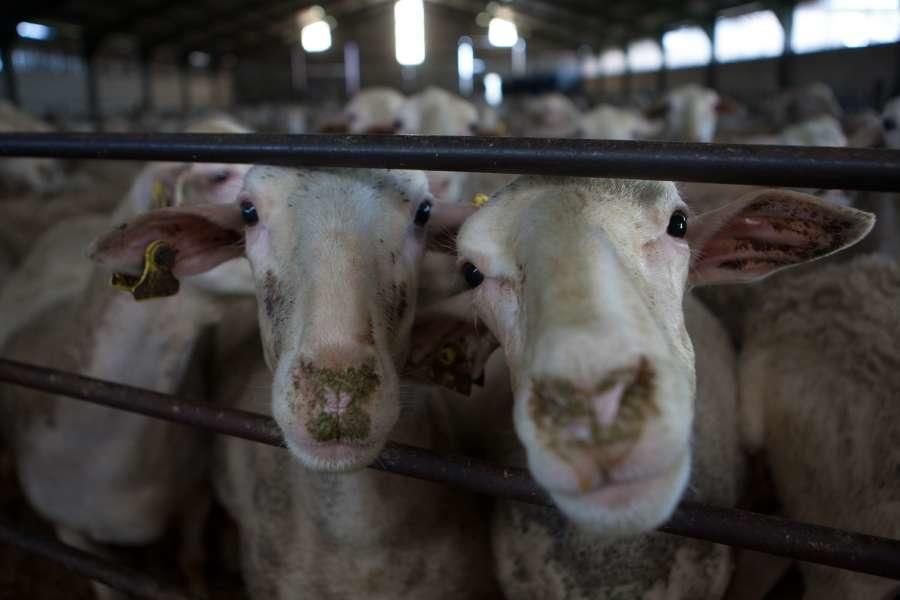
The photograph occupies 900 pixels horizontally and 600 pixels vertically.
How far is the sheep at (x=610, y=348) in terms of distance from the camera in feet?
3.14

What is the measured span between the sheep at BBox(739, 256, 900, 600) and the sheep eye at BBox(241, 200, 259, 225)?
1616 mm

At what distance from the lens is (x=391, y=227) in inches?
67.0

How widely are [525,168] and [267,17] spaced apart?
27597 mm

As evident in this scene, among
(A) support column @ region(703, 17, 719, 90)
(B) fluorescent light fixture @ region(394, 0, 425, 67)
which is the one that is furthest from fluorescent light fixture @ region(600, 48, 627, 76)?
(A) support column @ region(703, 17, 719, 90)

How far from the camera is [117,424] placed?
2543 millimetres

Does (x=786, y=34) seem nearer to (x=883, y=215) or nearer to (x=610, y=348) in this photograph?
(x=883, y=215)

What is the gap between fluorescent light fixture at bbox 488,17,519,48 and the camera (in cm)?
3150

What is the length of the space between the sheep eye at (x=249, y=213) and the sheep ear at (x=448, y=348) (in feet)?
1.50

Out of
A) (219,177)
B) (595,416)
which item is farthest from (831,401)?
(219,177)

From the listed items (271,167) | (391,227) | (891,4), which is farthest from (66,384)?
(891,4)

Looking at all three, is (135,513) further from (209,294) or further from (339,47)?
(339,47)

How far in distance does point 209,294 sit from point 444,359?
4.27 feet

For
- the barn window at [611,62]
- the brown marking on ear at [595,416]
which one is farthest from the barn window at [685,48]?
the brown marking on ear at [595,416]

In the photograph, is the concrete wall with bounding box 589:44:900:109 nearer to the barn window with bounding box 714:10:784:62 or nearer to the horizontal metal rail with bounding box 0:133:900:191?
the barn window with bounding box 714:10:784:62
